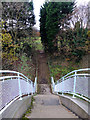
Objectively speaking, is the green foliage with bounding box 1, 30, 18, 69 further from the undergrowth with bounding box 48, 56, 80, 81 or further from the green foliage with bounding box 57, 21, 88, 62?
the green foliage with bounding box 57, 21, 88, 62

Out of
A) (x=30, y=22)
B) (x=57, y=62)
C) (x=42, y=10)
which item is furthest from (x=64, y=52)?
(x=42, y=10)

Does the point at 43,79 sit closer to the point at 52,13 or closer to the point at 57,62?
the point at 57,62

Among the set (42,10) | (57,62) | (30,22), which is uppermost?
(42,10)

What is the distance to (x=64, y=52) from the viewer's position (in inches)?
593

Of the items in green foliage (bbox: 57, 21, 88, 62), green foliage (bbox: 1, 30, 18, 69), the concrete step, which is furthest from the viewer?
green foliage (bbox: 57, 21, 88, 62)

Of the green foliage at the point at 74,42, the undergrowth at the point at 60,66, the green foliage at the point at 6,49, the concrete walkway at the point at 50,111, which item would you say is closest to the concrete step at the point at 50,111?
the concrete walkway at the point at 50,111

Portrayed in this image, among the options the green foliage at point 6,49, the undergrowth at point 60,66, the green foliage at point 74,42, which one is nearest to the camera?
the green foliage at point 6,49

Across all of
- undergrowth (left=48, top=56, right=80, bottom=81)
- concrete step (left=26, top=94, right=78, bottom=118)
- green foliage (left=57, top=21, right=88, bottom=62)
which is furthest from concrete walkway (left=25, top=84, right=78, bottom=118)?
green foliage (left=57, top=21, right=88, bottom=62)

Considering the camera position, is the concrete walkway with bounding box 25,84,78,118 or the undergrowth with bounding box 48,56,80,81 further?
the undergrowth with bounding box 48,56,80,81

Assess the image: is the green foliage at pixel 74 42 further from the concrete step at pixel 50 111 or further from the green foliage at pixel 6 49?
the concrete step at pixel 50 111

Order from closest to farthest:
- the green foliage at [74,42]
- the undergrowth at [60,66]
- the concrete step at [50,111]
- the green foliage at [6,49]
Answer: the concrete step at [50,111], the green foliage at [6,49], the undergrowth at [60,66], the green foliage at [74,42]

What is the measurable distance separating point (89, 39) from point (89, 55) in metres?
2.03

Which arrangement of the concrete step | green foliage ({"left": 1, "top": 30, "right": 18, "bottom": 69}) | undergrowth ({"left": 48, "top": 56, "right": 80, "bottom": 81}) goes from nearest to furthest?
the concrete step < green foliage ({"left": 1, "top": 30, "right": 18, "bottom": 69}) < undergrowth ({"left": 48, "top": 56, "right": 80, "bottom": 81})

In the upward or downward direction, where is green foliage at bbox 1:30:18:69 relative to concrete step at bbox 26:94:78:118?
upward
